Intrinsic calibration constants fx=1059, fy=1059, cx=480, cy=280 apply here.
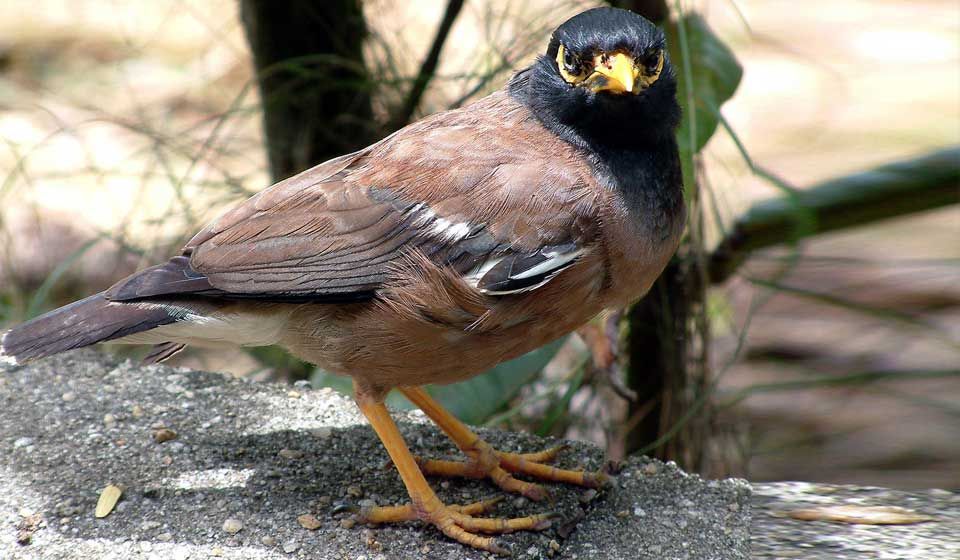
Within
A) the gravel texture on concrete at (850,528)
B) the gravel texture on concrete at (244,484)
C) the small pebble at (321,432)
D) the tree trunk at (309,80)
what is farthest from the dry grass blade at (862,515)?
the tree trunk at (309,80)

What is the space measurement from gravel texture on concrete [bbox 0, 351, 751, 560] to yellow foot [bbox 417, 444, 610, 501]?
42 mm

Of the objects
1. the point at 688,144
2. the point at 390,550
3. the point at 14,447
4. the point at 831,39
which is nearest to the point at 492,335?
Result: the point at 390,550

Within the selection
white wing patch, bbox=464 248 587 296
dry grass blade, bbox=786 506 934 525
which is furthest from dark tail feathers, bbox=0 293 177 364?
dry grass blade, bbox=786 506 934 525

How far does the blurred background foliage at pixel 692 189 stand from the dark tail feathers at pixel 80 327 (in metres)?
1.18

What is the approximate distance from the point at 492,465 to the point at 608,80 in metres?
1.46

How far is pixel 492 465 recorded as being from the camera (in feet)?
12.9

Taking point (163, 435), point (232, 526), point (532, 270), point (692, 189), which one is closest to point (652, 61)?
point (532, 270)

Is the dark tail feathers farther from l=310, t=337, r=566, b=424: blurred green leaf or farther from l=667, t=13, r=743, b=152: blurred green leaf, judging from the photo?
l=667, t=13, r=743, b=152: blurred green leaf

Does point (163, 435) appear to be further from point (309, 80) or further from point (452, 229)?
point (309, 80)

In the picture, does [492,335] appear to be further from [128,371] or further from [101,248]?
[101,248]

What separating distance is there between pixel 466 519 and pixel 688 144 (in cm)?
178

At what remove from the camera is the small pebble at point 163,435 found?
396cm

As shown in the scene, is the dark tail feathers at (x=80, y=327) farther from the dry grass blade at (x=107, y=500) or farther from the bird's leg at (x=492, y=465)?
the bird's leg at (x=492, y=465)

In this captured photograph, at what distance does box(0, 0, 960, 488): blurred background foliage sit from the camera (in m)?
5.09
